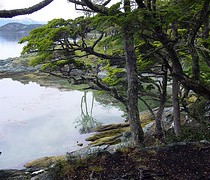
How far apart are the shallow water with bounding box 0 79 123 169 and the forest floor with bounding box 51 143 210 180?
38.4ft

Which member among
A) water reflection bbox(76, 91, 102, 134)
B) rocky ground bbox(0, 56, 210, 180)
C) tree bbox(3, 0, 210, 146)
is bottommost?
water reflection bbox(76, 91, 102, 134)

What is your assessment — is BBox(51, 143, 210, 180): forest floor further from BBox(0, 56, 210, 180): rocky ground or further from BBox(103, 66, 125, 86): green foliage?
BBox(103, 66, 125, 86): green foliage

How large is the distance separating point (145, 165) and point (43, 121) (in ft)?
70.1

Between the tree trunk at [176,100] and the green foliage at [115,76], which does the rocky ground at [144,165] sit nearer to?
the tree trunk at [176,100]

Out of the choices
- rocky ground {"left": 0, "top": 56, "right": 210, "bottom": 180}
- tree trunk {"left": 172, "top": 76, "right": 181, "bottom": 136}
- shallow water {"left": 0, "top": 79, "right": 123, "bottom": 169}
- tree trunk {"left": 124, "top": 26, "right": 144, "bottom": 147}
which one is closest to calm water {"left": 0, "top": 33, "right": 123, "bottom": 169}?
shallow water {"left": 0, "top": 79, "right": 123, "bottom": 169}

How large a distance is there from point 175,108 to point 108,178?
6104mm

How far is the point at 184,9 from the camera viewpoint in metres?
5.57

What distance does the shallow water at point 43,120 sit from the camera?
18656mm

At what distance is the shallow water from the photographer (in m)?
18.7

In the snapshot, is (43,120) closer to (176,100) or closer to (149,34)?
(176,100)

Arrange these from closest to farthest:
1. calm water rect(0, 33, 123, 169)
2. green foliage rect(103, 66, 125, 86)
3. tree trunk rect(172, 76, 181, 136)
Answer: tree trunk rect(172, 76, 181, 136) < green foliage rect(103, 66, 125, 86) < calm water rect(0, 33, 123, 169)

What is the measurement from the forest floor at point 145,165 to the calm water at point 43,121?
1189 cm

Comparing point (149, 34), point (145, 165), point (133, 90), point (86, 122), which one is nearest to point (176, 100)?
point (133, 90)

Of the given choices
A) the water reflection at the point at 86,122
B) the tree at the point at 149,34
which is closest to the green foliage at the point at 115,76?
the tree at the point at 149,34
